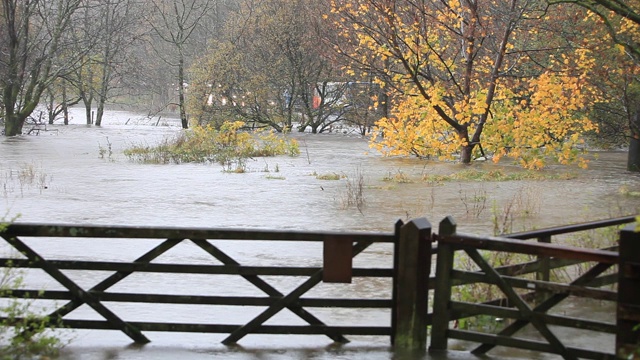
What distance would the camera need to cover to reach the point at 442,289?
702 cm

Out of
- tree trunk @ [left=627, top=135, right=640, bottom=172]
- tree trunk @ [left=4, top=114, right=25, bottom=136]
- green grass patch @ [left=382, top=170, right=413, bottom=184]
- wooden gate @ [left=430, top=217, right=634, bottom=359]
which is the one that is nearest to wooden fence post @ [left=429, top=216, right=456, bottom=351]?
wooden gate @ [left=430, top=217, right=634, bottom=359]

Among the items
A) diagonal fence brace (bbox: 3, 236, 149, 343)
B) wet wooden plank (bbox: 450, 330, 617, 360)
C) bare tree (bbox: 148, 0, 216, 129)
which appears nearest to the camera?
wet wooden plank (bbox: 450, 330, 617, 360)

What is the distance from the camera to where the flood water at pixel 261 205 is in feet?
26.6

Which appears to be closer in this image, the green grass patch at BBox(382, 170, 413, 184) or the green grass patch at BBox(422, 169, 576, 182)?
the green grass patch at BBox(382, 170, 413, 184)

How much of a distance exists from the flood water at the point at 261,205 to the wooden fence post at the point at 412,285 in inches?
10.4

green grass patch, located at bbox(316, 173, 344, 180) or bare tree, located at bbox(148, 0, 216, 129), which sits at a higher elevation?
bare tree, located at bbox(148, 0, 216, 129)

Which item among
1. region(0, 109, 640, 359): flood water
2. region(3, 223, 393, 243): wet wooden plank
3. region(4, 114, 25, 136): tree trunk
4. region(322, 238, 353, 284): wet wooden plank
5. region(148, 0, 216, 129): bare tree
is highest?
region(148, 0, 216, 129): bare tree

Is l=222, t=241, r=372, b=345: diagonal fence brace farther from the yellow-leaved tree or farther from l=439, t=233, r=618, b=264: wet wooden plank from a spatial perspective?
the yellow-leaved tree

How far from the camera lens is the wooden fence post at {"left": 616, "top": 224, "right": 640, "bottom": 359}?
19.4 ft

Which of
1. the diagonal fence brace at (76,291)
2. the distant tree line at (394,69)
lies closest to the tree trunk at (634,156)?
the distant tree line at (394,69)

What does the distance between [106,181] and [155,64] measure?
1744 inches

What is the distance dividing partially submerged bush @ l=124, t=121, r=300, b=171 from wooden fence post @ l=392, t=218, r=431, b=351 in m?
18.9

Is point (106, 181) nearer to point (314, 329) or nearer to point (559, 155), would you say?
point (559, 155)

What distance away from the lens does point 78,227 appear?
7230 mm
